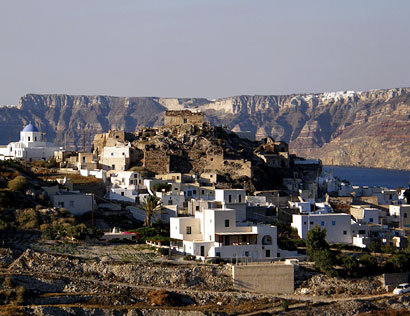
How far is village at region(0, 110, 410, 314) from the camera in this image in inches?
1745

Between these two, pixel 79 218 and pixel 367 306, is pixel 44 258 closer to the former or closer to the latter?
pixel 79 218

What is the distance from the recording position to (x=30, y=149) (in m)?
66.2

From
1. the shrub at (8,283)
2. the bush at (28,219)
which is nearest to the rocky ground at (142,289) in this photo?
the shrub at (8,283)

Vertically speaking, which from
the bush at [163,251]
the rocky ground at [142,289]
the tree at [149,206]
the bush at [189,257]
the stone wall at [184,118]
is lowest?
the rocky ground at [142,289]

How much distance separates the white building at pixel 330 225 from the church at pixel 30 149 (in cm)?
2223

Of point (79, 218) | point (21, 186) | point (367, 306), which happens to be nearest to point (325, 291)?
point (367, 306)

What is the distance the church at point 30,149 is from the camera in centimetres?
6556

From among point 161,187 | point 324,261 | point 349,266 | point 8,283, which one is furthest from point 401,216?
point 8,283

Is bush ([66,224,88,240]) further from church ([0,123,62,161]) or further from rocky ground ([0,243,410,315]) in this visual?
church ([0,123,62,161])

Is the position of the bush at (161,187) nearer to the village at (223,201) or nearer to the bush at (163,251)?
the village at (223,201)

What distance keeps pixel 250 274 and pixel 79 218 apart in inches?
455

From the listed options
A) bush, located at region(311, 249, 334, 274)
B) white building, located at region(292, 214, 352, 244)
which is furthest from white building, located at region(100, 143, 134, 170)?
bush, located at region(311, 249, 334, 274)

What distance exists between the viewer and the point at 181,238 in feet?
152

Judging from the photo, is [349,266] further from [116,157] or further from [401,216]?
[116,157]
